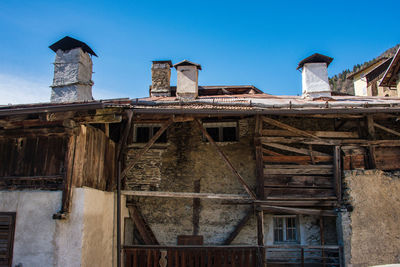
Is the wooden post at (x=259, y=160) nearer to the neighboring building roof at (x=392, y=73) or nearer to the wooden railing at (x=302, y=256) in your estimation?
the wooden railing at (x=302, y=256)

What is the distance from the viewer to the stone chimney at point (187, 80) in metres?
11.4

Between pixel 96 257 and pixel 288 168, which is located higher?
pixel 288 168

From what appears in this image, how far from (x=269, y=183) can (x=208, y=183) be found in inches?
66.2

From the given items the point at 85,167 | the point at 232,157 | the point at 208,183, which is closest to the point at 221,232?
the point at 208,183

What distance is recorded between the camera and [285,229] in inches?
382

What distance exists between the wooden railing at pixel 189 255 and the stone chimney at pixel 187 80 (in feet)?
15.6

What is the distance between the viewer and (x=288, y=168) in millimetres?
9188

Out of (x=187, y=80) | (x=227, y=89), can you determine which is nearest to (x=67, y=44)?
(x=187, y=80)

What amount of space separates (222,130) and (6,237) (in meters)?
5.96

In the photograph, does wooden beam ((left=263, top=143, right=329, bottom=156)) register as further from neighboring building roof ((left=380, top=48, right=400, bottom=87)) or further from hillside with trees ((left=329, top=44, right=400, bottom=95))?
hillside with trees ((left=329, top=44, right=400, bottom=95))

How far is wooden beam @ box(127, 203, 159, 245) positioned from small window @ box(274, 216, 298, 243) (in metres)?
3.26

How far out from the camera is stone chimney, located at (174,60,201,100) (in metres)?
11.4

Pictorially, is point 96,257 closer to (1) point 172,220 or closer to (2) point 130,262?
(2) point 130,262

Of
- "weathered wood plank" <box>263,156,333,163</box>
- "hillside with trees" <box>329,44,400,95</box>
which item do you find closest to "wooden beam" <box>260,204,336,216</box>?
"weathered wood plank" <box>263,156,333,163</box>
